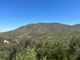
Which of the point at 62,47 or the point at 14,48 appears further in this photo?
the point at 14,48

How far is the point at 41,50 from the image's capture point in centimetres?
3666

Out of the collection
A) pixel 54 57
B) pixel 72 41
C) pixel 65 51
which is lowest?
pixel 54 57

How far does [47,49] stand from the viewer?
36562 mm

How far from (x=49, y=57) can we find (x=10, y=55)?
687 inches

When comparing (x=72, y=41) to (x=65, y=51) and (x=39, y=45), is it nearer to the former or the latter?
(x=65, y=51)

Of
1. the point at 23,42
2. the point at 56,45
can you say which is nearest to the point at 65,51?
the point at 56,45

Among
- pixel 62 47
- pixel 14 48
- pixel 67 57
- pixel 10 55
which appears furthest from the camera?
pixel 14 48

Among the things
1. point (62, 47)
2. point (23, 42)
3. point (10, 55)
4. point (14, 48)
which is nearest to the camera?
point (62, 47)

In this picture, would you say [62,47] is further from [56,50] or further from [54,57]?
[54,57]

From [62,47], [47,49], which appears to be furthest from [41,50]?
[62,47]

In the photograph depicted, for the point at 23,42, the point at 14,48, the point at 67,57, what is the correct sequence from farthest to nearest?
1. the point at 23,42
2. the point at 14,48
3. the point at 67,57

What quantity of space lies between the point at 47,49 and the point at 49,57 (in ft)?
10.9

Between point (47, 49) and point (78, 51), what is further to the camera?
point (47, 49)

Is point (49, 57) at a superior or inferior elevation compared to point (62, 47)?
inferior
